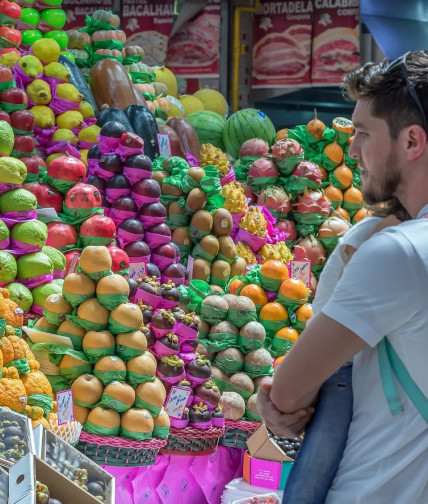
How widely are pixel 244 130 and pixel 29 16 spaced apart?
56.9 inches

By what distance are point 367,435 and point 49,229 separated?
A: 2.41 m

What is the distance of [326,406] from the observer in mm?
1351

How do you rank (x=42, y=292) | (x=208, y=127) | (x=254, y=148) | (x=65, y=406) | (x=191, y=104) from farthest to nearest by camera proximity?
1. (x=191, y=104)
2. (x=208, y=127)
3. (x=254, y=148)
4. (x=42, y=292)
5. (x=65, y=406)

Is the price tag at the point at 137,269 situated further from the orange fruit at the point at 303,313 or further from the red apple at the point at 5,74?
the red apple at the point at 5,74

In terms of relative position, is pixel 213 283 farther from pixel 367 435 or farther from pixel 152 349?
pixel 367 435

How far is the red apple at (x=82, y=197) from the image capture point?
3453mm

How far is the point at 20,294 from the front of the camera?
3197 mm

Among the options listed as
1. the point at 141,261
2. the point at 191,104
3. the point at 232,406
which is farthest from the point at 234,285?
the point at 191,104

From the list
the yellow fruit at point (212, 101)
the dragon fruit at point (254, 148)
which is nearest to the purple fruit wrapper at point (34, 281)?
the dragon fruit at point (254, 148)

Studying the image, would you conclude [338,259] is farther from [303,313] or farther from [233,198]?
[233,198]

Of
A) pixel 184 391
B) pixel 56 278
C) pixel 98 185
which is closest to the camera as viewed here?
pixel 184 391

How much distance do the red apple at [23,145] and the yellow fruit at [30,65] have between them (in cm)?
48

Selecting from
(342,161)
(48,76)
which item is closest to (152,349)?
(48,76)

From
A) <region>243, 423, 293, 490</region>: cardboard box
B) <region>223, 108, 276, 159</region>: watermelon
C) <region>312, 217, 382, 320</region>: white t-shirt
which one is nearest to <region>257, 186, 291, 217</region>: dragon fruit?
<region>223, 108, 276, 159</region>: watermelon
